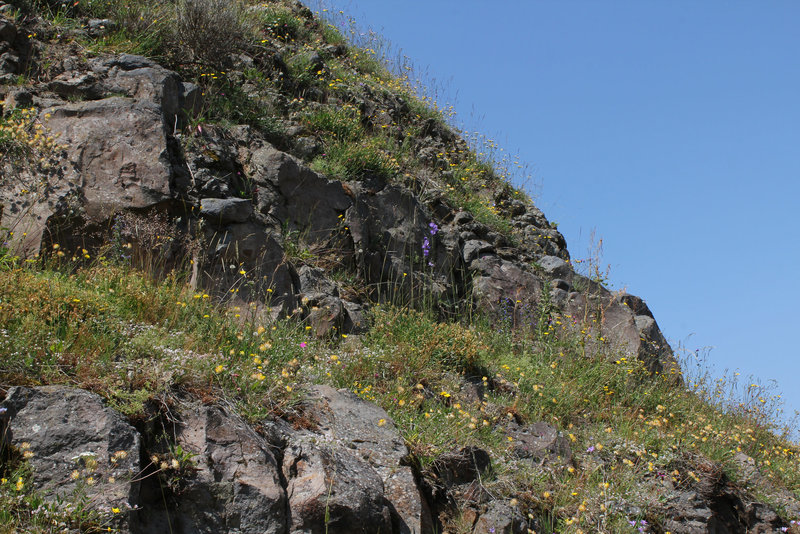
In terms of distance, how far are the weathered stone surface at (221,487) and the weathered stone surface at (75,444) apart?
9.1 inches

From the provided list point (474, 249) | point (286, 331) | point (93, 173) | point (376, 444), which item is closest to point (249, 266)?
point (286, 331)

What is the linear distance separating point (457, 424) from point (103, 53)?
5.53 metres

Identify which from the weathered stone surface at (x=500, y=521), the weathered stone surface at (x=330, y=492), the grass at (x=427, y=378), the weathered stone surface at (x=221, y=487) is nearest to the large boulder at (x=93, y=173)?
the grass at (x=427, y=378)

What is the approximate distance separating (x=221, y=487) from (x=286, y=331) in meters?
2.02

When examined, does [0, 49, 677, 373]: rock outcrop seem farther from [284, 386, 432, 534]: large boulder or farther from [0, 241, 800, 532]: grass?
[284, 386, 432, 534]: large boulder

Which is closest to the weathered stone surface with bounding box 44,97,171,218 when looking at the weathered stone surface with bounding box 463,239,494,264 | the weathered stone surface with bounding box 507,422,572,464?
the weathered stone surface with bounding box 507,422,572,464

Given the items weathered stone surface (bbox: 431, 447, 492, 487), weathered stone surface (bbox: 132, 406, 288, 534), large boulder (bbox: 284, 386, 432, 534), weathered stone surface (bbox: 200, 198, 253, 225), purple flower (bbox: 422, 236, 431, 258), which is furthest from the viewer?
purple flower (bbox: 422, 236, 431, 258)

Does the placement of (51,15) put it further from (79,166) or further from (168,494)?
(168,494)

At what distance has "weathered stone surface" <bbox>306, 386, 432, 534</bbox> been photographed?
3803mm

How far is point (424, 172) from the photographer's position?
9.48 metres

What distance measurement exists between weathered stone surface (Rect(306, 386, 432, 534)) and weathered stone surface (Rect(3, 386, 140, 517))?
120 centimetres

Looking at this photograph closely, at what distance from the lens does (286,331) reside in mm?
5152

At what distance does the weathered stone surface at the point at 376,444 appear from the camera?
380 centimetres

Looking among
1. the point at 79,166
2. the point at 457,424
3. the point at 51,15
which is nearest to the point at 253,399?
the point at 457,424
